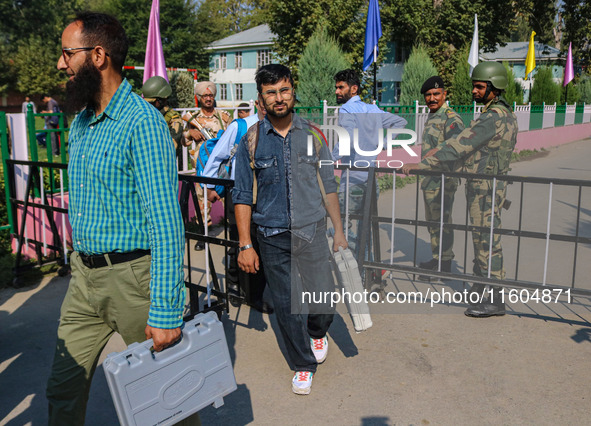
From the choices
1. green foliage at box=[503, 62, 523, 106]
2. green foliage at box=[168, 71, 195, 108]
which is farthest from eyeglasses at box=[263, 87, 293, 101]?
green foliage at box=[168, 71, 195, 108]

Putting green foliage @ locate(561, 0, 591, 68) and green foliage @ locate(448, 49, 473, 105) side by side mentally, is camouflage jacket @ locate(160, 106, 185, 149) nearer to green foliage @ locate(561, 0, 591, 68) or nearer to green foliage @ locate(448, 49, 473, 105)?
Result: green foliage @ locate(448, 49, 473, 105)

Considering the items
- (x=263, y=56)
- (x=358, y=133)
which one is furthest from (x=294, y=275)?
(x=263, y=56)

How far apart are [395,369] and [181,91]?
113 ft

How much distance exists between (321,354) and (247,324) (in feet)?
3.48

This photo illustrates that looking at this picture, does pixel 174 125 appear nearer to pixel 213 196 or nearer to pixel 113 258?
pixel 213 196

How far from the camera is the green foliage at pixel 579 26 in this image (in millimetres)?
39781

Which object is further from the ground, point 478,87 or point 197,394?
point 478,87

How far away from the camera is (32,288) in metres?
6.09

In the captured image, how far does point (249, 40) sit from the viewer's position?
182ft

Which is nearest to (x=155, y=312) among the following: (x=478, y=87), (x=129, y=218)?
(x=129, y=218)

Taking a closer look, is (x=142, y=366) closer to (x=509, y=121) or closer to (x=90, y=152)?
(x=90, y=152)

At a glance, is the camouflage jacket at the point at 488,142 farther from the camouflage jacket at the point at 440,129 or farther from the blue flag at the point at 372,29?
the blue flag at the point at 372,29

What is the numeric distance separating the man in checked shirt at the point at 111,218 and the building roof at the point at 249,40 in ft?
170

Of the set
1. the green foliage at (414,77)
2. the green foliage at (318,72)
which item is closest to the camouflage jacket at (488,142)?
the green foliage at (318,72)
